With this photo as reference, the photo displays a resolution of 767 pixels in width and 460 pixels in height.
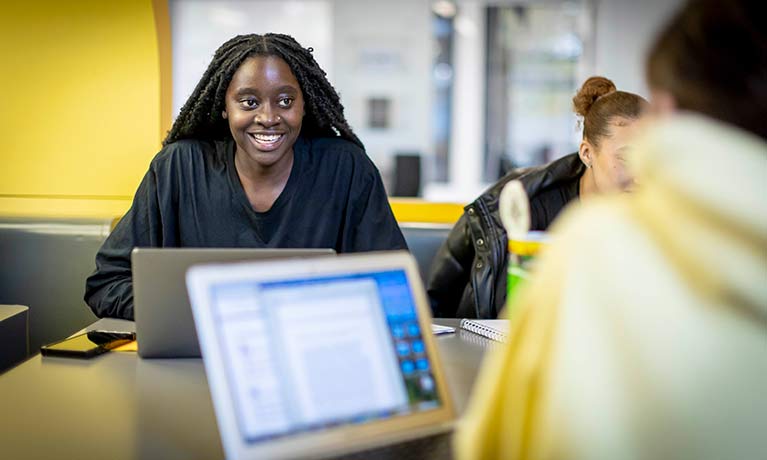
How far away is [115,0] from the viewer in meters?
3.19

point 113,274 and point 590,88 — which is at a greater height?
point 590,88

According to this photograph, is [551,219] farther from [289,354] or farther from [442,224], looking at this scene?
[289,354]

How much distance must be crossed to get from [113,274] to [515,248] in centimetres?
131

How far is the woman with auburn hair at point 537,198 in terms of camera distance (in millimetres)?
2814

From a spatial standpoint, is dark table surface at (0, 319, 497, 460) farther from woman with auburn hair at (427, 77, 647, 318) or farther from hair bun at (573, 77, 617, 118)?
hair bun at (573, 77, 617, 118)

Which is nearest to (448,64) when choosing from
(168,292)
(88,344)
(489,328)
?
(489,328)

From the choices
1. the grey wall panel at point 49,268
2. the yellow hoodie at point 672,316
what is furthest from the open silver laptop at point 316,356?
the grey wall panel at point 49,268

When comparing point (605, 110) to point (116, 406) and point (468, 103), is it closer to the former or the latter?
point (116, 406)

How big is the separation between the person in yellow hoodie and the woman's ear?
6.85ft

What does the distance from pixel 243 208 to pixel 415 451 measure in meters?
1.38

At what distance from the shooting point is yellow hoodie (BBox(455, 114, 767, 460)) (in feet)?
2.53

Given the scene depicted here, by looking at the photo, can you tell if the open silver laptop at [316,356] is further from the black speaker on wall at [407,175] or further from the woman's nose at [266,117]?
the black speaker on wall at [407,175]

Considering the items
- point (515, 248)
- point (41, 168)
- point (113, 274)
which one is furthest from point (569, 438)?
point (41, 168)

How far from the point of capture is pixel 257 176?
2.53m
